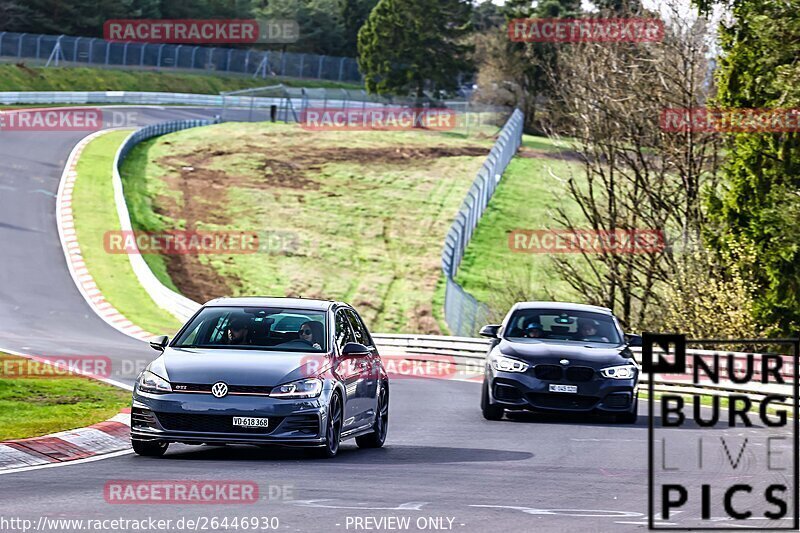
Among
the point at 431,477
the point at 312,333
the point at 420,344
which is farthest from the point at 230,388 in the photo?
the point at 420,344

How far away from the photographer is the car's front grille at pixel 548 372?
744 inches

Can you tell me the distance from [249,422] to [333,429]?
1.09 meters

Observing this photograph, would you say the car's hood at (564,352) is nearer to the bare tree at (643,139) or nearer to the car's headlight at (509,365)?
the car's headlight at (509,365)

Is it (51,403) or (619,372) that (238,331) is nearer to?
(51,403)

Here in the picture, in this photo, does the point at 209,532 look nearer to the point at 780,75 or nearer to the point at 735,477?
the point at 735,477

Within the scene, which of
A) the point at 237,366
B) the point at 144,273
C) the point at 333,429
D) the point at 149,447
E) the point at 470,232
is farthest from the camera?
the point at 470,232

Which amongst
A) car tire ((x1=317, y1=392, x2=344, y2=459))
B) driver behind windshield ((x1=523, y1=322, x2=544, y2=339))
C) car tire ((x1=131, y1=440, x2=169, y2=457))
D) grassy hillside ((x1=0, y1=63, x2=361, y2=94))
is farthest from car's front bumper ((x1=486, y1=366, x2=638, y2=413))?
grassy hillside ((x1=0, y1=63, x2=361, y2=94))

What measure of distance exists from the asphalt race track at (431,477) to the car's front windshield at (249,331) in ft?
3.56

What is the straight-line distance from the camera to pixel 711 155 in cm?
3766

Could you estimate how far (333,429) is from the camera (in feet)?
44.9

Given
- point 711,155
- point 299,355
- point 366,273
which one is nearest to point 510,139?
point 366,273

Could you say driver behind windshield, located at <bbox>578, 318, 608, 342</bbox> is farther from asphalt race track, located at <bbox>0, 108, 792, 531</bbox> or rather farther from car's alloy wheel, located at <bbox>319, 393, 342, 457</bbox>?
car's alloy wheel, located at <bbox>319, 393, 342, 457</bbox>

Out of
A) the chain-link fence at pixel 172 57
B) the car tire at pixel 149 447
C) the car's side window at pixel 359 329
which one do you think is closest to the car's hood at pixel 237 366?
the car tire at pixel 149 447

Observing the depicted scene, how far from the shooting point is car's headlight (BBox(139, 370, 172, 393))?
12994mm
